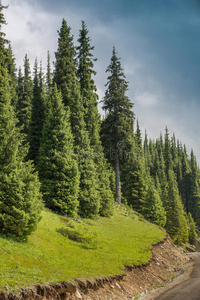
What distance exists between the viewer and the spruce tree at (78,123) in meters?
27.6

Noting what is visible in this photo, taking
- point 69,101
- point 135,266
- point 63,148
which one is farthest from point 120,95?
point 135,266

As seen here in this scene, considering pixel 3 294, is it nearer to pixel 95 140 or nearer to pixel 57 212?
pixel 57 212

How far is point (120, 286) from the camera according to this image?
13320 millimetres

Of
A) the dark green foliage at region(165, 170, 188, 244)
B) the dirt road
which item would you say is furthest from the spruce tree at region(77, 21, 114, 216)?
the dark green foliage at region(165, 170, 188, 244)

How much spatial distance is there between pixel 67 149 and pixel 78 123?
20.6 ft

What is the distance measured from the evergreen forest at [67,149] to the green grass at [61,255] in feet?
5.61

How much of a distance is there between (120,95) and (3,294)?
122 ft

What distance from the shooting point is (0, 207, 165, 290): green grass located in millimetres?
9906

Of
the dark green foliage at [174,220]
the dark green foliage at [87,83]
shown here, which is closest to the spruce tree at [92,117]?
the dark green foliage at [87,83]

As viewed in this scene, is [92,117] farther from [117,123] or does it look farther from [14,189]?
[14,189]

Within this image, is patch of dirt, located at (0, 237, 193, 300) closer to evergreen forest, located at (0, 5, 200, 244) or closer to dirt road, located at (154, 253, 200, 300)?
dirt road, located at (154, 253, 200, 300)

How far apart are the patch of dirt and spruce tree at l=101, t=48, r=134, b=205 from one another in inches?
733

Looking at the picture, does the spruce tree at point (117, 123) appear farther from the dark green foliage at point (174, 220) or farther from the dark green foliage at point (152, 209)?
the dark green foliage at point (174, 220)

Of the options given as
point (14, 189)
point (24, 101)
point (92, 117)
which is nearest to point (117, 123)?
point (92, 117)
